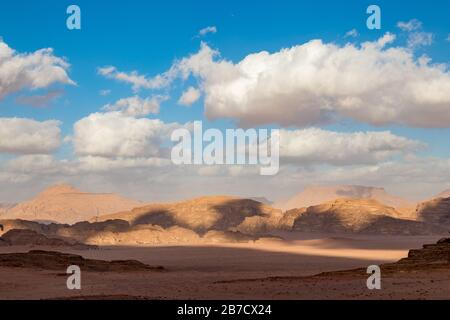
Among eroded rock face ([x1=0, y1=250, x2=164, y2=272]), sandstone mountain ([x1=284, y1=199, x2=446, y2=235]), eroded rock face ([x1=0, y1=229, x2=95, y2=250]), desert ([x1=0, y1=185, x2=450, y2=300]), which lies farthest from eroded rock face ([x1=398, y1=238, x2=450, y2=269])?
sandstone mountain ([x1=284, y1=199, x2=446, y2=235])

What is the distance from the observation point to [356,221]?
185m

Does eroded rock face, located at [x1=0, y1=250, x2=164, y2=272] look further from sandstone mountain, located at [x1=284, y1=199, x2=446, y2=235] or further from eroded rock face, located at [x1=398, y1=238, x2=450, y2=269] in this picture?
sandstone mountain, located at [x1=284, y1=199, x2=446, y2=235]

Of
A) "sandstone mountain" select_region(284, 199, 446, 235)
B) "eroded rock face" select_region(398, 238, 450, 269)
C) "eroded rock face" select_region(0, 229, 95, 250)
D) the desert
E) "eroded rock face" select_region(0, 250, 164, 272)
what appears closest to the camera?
the desert

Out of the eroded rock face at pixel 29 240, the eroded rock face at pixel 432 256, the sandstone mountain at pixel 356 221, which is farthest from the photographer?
the sandstone mountain at pixel 356 221

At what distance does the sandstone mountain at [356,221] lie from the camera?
178750 mm

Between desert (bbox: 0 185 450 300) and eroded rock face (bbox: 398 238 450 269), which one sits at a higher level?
eroded rock face (bbox: 398 238 450 269)

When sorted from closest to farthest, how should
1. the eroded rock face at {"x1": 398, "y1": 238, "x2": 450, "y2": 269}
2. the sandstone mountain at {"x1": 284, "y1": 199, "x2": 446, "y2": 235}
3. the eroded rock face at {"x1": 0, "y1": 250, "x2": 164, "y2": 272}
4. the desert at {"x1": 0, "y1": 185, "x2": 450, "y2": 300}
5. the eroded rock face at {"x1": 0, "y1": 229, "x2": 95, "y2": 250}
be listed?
the desert at {"x1": 0, "y1": 185, "x2": 450, "y2": 300} < the eroded rock face at {"x1": 398, "y1": 238, "x2": 450, "y2": 269} < the eroded rock face at {"x1": 0, "y1": 250, "x2": 164, "y2": 272} < the eroded rock face at {"x1": 0, "y1": 229, "x2": 95, "y2": 250} < the sandstone mountain at {"x1": 284, "y1": 199, "x2": 446, "y2": 235}

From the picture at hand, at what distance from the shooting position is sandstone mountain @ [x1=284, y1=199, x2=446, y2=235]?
178750mm

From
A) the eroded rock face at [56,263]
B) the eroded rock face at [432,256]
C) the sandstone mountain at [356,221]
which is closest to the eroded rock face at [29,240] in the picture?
the eroded rock face at [56,263]

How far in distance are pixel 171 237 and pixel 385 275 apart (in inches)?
4448

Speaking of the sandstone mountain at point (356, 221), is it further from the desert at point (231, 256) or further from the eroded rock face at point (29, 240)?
the eroded rock face at point (29, 240)
